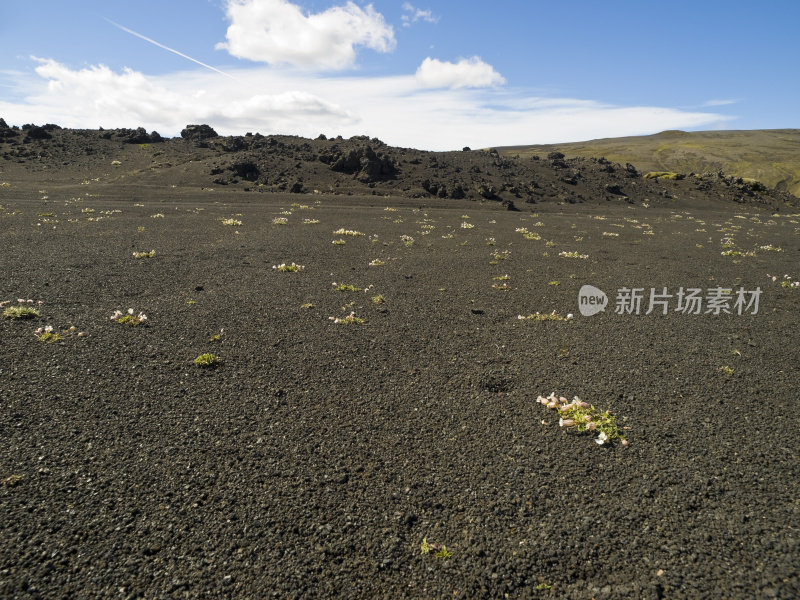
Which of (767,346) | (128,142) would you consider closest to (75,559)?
(767,346)

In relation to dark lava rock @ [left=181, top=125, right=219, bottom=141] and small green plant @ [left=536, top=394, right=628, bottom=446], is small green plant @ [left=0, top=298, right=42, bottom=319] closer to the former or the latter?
small green plant @ [left=536, top=394, right=628, bottom=446]

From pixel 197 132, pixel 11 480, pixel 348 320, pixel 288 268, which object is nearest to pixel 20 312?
pixel 11 480

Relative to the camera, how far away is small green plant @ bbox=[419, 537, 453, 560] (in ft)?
16.6

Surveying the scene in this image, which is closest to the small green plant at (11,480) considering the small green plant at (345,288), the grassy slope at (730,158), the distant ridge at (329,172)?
the small green plant at (345,288)

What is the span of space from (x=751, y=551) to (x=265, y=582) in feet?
19.4

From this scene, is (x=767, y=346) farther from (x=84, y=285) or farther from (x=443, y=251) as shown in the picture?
(x=84, y=285)

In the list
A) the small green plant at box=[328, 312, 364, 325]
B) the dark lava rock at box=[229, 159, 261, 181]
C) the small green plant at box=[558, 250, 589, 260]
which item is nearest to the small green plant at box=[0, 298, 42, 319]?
the small green plant at box=[328, 312, 364, 325]

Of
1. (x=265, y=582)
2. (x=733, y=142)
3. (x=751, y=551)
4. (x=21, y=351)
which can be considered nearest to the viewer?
(x=265, y=582)

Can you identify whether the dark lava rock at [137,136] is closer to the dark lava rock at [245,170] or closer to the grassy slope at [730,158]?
the dark lava rock at [245,170]

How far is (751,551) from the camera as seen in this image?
5109mm

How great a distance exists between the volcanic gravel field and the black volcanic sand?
4cm

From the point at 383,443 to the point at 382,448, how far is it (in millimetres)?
132

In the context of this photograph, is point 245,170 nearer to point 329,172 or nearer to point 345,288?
point 329,172

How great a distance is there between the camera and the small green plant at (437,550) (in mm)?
5066
